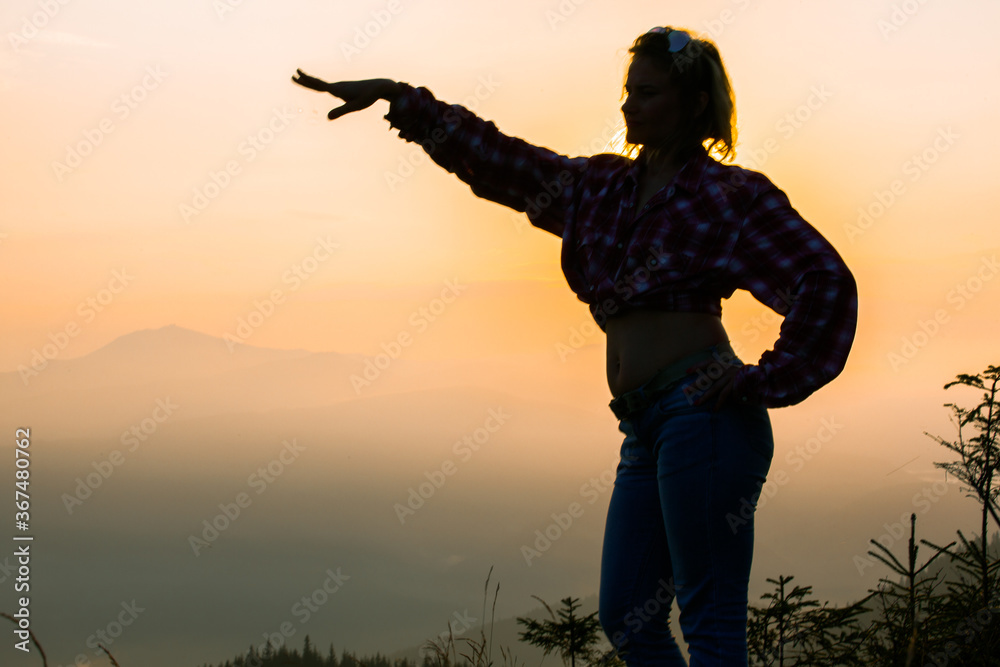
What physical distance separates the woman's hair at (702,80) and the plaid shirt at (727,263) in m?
0.11

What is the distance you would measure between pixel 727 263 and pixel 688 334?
215mm

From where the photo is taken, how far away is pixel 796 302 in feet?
7.11

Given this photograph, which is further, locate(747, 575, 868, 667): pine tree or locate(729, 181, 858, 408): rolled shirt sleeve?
locate(747, 575, 868, 667): pine tree

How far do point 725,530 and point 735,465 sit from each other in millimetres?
167

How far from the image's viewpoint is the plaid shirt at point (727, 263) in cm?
215

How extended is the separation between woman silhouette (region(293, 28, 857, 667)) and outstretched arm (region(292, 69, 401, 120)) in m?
0.74

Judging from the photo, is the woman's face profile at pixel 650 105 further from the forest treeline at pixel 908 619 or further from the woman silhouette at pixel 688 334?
the forest treeline at pixel 908 619

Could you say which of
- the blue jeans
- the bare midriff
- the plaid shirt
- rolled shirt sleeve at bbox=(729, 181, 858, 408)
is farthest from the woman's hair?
the blue jeans

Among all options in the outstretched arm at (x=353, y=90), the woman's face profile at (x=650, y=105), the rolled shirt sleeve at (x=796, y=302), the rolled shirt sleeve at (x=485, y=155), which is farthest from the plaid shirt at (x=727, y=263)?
the outstretched arm at (x=353, y=90)

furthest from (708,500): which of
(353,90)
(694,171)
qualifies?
(353,90)

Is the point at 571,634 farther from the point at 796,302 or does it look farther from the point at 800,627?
the point at 796,302

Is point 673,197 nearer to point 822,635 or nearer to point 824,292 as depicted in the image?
point 824,292

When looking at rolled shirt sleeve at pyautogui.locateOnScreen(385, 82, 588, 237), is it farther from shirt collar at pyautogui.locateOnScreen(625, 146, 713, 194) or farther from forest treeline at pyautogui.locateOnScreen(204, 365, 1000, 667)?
forest treeline at pyautogui.locateOnScreen(204, 365, 1000, 667)

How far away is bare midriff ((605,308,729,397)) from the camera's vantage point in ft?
7.19
